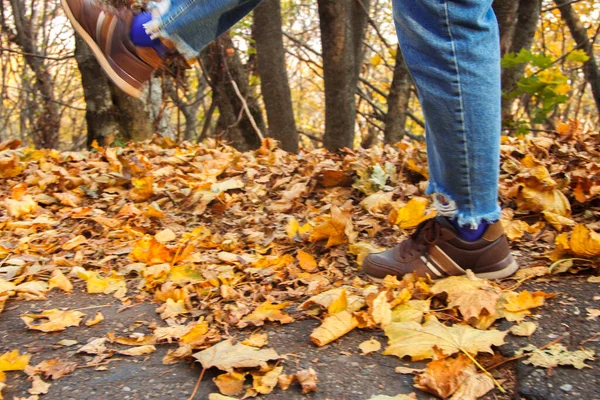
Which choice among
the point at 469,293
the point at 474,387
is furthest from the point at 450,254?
the point at 474,387

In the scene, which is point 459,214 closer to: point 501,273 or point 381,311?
point 501,273

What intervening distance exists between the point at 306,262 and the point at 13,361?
1.01 m

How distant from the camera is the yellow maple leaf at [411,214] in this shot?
2.15 m

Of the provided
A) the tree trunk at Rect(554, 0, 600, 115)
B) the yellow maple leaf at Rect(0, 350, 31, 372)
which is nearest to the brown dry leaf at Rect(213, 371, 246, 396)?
the yellow maple leaf at Rect(0, 350, 31, 372)

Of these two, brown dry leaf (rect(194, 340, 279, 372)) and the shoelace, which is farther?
the shoelace

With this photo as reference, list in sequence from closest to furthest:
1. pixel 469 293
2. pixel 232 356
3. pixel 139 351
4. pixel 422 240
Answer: pixel 232 356
pixel 139 351
pixel 469 293
pixel 422 240

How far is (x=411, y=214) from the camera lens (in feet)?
7.15

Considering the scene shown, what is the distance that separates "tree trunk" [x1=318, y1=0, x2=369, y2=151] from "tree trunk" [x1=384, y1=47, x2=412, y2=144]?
2.67 feet

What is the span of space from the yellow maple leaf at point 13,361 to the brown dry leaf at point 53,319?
0.57ft

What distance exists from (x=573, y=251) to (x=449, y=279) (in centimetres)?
40

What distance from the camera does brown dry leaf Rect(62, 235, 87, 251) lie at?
222 centimetres

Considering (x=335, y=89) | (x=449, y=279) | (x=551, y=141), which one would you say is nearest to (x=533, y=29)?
(x=335, y=89)

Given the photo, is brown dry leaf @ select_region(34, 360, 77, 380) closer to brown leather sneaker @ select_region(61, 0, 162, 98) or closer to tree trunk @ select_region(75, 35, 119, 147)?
brown leather sneaker @ select_region(61, 0, 162, 98)

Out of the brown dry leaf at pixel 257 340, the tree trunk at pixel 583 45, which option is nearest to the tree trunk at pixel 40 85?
the brown dry leaf at pixel 257 340
